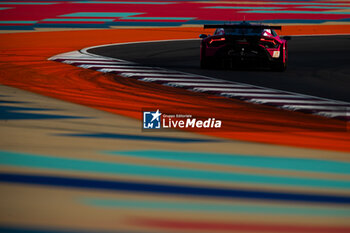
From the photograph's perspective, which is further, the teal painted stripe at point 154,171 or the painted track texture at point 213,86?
the painted track texture at point 213,86

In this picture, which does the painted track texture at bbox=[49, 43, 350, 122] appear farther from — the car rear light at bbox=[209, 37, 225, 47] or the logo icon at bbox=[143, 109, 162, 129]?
the logo icon at bbox=[143, 109, 162, 129]

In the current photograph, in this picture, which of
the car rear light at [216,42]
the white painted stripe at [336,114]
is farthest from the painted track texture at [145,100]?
the car rear light at [216,42]

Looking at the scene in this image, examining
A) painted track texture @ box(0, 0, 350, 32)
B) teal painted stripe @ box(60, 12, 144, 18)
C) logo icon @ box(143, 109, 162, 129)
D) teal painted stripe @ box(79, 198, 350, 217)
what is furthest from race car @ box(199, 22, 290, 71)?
teal painted stripe @ box(60, 12, 144, 18)

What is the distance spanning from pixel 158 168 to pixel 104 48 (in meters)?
15.4

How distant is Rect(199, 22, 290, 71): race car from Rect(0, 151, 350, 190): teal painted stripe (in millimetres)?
8420

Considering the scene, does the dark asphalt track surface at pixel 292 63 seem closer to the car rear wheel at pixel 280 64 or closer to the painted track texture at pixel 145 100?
the car rear wheel at pixel 280 64

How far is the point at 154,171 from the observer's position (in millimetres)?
6621

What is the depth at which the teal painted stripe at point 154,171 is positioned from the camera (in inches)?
247

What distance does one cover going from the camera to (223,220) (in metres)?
5.17

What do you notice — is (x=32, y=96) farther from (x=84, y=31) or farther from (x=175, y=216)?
(x=84, y=31)

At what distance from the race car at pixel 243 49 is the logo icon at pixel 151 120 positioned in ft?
18.1

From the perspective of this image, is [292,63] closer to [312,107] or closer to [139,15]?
[312,107]

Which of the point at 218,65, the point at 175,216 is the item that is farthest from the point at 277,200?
the point at 218,65

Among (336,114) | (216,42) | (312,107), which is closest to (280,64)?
(216,42)
